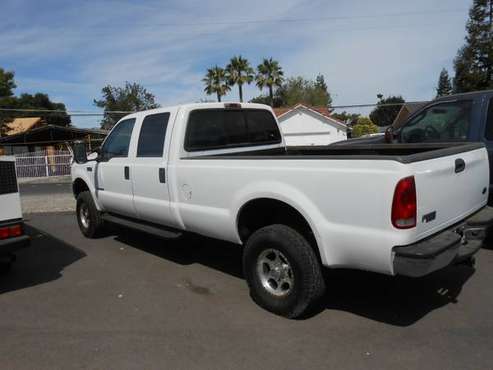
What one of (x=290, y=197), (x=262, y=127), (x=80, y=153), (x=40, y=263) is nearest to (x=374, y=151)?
(x=262, y=127)

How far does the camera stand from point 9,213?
190 inches

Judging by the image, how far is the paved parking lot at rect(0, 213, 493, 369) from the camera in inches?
132

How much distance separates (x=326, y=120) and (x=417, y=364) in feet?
120

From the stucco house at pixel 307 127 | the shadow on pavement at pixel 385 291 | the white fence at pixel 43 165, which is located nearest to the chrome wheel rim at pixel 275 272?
the shadow on pavement at pixel 385 291

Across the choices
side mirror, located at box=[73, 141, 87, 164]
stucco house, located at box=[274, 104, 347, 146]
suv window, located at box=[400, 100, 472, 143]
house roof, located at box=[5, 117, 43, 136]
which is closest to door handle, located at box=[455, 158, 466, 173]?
suv window, located at box=[400, 100, 472, 143]

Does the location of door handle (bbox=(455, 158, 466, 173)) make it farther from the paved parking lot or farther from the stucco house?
the stucco house

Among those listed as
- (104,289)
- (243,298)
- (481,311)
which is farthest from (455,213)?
(104,289)

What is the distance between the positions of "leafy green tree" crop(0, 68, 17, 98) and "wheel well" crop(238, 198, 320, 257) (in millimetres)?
45117

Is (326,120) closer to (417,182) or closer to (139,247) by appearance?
(139,247)

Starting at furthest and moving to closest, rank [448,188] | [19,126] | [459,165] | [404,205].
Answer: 1. [19,126]
2. [459,165]
3. [448,188]
4. [404,205]

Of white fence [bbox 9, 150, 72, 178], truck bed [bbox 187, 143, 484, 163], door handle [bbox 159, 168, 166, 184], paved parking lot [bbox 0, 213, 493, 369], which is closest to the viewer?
paved parking lot [bbox 0, 213, 493, 369]

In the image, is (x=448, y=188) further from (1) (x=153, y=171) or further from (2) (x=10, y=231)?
(2) (x=10, y=231)

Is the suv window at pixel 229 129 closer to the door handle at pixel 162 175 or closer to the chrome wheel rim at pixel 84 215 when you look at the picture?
the door handle at pixel 162 175

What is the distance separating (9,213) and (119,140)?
1.92 m
